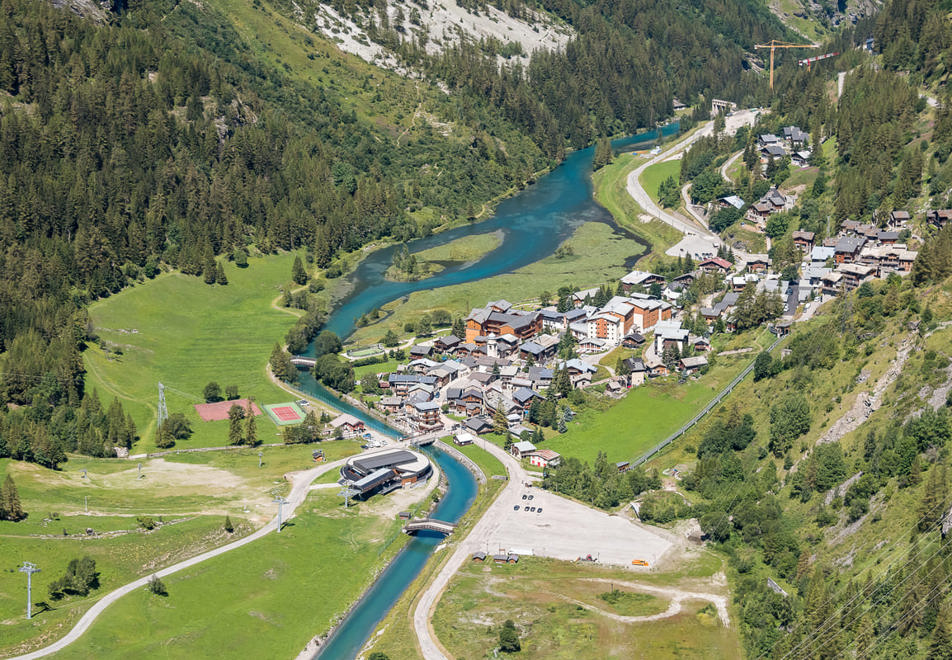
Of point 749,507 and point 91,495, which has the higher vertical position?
point 749,507

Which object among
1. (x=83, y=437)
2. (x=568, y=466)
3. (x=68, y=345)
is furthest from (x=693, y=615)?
(x=68, y=345)

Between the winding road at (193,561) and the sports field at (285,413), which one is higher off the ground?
the winding road at (193,561)

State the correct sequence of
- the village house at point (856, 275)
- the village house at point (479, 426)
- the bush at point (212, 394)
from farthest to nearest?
1. the village house at point (856, 275)
2. the bush at point (212, 394)
3. the village house at point (479, 426)

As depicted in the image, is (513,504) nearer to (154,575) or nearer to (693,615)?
(693,615)

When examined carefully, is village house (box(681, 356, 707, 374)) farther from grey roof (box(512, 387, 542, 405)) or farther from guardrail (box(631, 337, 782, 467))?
grey roof (box(512, 387, 542, 405))

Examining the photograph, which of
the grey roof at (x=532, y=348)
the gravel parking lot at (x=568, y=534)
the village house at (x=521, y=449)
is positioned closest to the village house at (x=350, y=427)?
the village house at (x=521, y=449)

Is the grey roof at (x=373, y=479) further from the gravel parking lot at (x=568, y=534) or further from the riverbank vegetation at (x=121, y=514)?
the gravel parking lot at (x=568, y=534)

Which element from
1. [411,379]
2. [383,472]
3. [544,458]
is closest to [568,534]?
[544,458]
